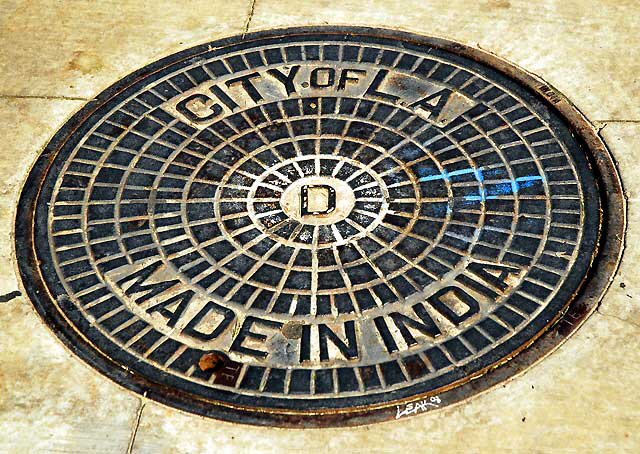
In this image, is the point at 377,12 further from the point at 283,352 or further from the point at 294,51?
the point at 283,352

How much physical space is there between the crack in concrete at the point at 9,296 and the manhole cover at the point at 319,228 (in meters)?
0.14

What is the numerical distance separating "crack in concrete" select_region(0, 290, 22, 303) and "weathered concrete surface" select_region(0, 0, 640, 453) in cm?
2

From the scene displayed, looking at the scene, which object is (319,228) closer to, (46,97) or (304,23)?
(304,23)

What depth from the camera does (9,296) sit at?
6.68m

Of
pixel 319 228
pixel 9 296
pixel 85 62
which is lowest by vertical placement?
pixel 9 296

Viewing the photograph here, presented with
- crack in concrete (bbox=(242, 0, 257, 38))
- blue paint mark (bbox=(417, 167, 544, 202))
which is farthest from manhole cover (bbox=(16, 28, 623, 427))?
crack in concrete (bbox=(242, 0, 257, 38))

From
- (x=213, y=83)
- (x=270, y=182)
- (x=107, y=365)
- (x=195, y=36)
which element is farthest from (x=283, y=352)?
(x=195, y=36)

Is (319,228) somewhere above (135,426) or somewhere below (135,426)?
above

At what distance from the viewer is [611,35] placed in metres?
8.68

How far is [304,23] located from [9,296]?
13.9 ft

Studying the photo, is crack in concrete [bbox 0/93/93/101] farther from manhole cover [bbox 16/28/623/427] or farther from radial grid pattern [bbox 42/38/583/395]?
radial grid pattern [bbox 42/38/583/395]

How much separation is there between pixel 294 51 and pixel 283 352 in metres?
3.66

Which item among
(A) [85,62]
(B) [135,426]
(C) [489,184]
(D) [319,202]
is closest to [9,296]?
(B) [135,426]

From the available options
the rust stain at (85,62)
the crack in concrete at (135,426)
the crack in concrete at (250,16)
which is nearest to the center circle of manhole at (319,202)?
the crack in concrete at (135,426)
